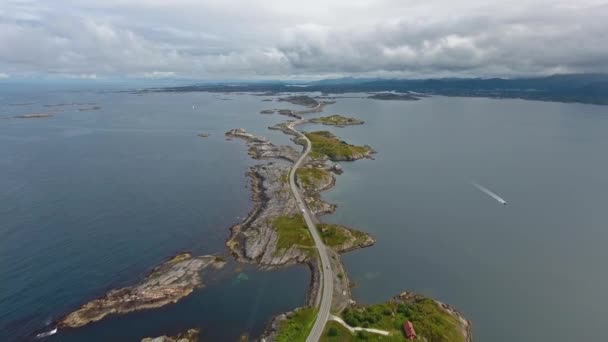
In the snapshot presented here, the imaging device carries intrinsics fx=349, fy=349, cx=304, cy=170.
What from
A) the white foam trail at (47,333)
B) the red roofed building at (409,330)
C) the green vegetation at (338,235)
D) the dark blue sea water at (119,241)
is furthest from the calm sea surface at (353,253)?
the red roofed building at (409,330)

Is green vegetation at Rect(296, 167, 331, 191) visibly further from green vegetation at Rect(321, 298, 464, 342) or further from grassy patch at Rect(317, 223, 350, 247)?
green vegetation at Rect(321, 298, 464, 342)

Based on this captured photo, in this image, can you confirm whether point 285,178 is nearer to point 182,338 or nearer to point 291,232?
point 291,232

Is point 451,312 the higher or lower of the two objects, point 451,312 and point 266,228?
the lower

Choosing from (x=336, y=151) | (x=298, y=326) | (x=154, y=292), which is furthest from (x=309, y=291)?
(x=336, y=151)

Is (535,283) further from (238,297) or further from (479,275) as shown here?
(238,297)

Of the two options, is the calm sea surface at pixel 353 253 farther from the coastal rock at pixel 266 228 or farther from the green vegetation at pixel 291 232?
the green vegetation at pixel 291 232

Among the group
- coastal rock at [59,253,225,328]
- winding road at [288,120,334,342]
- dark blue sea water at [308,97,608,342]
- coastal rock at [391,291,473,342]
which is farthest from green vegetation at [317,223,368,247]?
coastal rock at [59,253,225,328]

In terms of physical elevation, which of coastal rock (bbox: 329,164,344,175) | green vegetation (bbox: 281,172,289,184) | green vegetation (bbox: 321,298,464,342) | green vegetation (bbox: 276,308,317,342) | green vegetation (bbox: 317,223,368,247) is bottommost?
green vegetation (bbox: 276,308,317,342)
